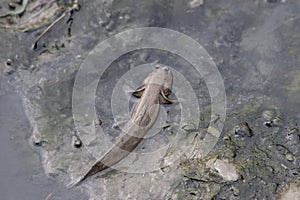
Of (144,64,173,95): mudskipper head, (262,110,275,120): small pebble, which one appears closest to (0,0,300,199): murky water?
(262,110,275,120): small pebble

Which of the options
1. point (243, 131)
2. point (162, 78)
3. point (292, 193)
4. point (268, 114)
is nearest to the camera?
point (292, 193)

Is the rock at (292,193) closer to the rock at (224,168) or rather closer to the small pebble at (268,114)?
the rock at (224,168)

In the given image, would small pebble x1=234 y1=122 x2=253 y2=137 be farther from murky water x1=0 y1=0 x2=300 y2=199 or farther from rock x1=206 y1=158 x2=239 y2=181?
rock x1=206 y1=158 x2=239 y2=181

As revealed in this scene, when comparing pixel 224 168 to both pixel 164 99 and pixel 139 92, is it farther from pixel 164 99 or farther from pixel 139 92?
pixel 139 92

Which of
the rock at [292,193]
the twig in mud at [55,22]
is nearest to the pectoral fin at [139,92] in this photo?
the twig in mud at [55,22]

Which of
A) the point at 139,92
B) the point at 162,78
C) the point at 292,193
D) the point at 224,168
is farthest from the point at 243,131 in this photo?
the point at 139,92
